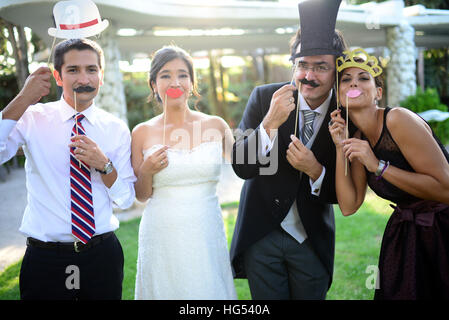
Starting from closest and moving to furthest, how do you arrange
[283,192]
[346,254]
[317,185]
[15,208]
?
[317,185], [283,192], [346,254], [15,208]

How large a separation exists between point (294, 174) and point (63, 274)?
52.1 inches

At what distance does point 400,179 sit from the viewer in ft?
5.85

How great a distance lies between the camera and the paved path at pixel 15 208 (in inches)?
172

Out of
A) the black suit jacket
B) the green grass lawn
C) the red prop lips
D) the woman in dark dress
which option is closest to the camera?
the woman in dark dress

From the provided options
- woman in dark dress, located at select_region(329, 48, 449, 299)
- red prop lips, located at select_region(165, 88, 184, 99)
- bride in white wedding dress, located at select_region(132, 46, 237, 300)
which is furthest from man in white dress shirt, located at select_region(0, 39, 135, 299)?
woman in dark dress, located at select_region(329, 48, 449, 299)

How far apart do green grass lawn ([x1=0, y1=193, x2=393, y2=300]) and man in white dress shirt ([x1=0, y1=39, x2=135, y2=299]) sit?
1.74 metres

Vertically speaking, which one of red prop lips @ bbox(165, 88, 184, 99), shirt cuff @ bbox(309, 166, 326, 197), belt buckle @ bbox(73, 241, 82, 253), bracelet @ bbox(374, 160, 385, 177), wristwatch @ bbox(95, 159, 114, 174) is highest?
red prop lips @ bbox(165, 88, 184, 99)

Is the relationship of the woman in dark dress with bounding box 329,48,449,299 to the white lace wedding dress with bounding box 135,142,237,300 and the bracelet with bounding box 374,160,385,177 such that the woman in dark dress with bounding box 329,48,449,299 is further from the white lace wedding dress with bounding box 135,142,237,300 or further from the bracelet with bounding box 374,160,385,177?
the white lace wedding dress with bounding box 135,142,237,300

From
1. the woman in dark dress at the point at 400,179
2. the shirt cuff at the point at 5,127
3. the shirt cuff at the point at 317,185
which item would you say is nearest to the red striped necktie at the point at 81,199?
the shirt cuff at the point at 5,127

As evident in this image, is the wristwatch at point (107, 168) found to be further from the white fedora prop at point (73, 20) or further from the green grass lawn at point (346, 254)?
the green grass lawn at point (346, 254)

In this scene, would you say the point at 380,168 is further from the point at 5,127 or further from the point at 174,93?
the point at 5,127

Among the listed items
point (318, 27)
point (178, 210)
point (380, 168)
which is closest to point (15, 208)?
point (178, 210)

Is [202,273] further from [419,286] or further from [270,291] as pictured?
[419,286]

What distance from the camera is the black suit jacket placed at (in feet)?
6.86
